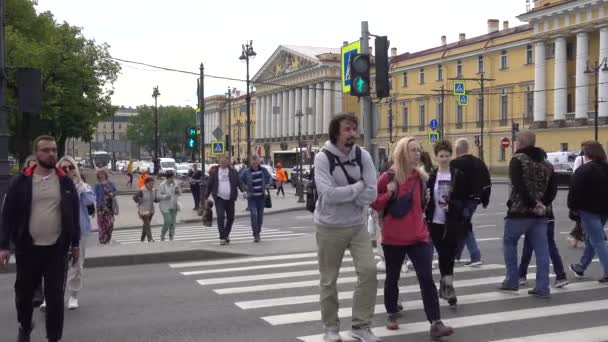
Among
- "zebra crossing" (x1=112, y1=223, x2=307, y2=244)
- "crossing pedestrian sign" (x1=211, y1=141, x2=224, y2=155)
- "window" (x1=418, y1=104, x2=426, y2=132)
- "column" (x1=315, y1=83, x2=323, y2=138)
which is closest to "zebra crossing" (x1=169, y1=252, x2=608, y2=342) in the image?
"zebra crossing" (x1=112, y1=223, x2=307, y2=244)

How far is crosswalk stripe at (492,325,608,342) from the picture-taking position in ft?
23.0

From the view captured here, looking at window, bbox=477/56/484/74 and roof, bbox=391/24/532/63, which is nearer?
roof, bbox=391/24/532/63

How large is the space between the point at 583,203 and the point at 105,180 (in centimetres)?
918

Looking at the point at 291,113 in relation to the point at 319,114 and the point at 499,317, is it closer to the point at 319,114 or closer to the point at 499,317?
the point at 319,114

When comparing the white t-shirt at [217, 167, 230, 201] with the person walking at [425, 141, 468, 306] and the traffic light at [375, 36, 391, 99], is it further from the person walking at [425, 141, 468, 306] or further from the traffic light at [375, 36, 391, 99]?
the person walking at [425, 141, 468, 306]

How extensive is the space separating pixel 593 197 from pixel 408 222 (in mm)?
3777

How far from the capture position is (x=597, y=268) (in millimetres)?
11352

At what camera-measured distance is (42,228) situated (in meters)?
6.64

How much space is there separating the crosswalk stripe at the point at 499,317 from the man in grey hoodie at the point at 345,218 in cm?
52

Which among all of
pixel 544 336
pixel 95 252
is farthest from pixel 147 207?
pixel 544 336

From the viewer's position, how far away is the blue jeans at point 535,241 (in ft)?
28.9

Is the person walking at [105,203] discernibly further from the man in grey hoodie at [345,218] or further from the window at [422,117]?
the window at [422,117]

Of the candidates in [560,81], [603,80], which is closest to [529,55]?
[560,81]

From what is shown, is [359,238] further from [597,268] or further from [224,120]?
[224,120]
